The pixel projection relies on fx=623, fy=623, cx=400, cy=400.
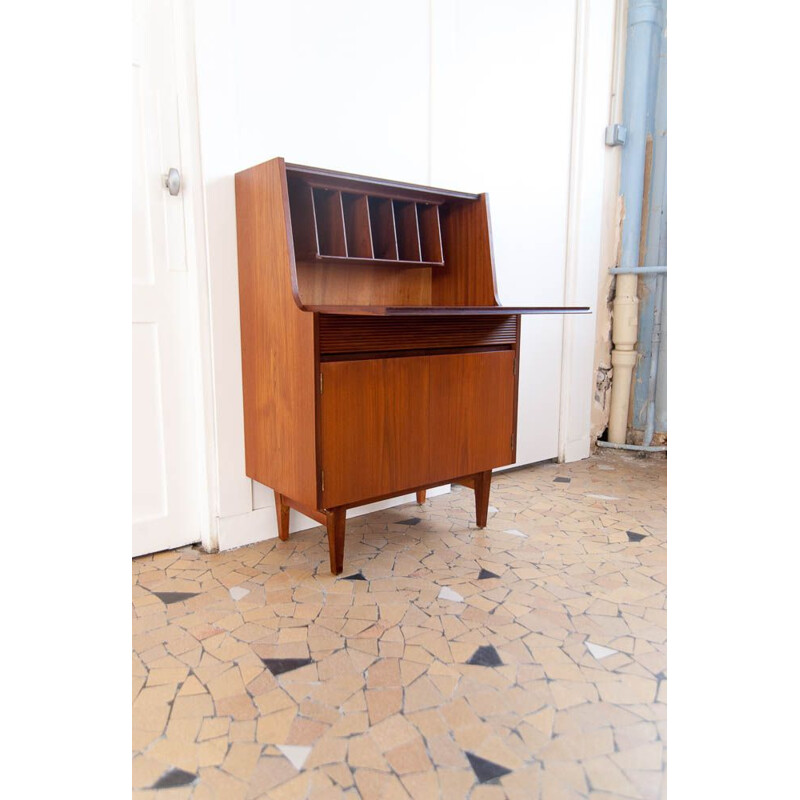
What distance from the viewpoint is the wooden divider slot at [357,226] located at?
2.25 metres

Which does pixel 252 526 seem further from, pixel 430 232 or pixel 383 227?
pixel 430 232

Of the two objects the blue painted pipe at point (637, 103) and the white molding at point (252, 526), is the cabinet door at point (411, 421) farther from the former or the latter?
the blue painted pipe at point (637, 103)

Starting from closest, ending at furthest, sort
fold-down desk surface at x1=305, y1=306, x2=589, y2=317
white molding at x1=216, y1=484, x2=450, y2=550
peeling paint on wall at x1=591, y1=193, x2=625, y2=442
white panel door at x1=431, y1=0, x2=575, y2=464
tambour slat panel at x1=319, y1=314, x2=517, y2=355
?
fold-down desk surface at x1=305, y1=306, x2=589, y2=317
tambour slat panel at x1=319, y1=314, x2=517, y2=355
white molding at x1=216, y1=484, x2=450, y2=550
white panel door at x1=431, y1=0, x2=575, y2=464
peeling paint on wall at x1=591, y1=193, x2=625, y2=442

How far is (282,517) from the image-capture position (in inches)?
91.0

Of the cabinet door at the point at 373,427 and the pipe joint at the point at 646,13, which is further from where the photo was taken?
the pipe joint at the point at 646,13

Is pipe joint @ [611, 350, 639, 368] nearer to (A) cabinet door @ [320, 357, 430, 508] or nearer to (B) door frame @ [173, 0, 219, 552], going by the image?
(A) cabinet door @ [320, 357, 430, 508]

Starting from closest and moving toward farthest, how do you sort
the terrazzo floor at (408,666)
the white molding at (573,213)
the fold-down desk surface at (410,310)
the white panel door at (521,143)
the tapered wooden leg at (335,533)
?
the terrazzo floor at (408,666)
the fold-down desk surface at (410,310)
the tapered wooden leg at (335,533)
the white panel door at (521,143)
the white molding at (573,213)

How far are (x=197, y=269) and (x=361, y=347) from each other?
0.66m

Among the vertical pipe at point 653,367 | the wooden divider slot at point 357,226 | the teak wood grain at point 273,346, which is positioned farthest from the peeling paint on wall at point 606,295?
the teak wood grain at point 273,346

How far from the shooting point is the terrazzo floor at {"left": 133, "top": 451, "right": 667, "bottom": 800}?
1.15 metres

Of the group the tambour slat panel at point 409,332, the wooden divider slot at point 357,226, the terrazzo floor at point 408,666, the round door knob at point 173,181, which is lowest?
the terrazzo floor at point 408,666

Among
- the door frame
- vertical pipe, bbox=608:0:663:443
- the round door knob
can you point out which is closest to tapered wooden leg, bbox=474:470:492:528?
the door frame

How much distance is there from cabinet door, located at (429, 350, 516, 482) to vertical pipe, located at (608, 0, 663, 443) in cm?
161
